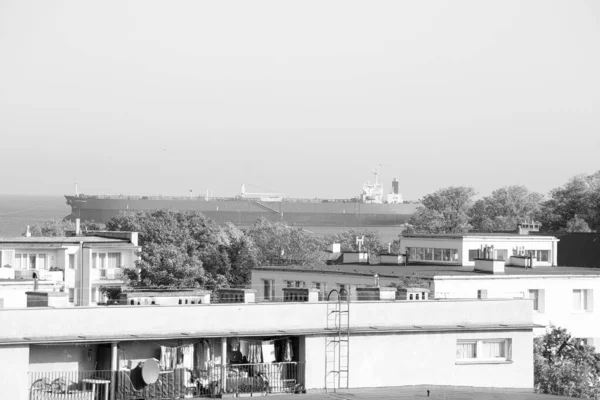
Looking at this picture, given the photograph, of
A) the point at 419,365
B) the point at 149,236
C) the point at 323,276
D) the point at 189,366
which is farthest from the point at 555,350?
the point at 149,236

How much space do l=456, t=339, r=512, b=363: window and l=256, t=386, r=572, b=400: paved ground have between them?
666mm

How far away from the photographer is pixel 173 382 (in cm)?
2047

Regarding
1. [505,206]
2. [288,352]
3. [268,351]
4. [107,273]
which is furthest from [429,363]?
[505,206]

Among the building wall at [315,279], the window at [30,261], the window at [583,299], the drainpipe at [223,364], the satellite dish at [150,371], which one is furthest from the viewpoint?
the window at [30,261]

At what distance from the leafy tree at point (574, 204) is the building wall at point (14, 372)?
8274 centimetres

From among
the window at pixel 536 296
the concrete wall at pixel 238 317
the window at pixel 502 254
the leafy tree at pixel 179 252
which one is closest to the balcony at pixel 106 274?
the leafy tree at pixel 179 252

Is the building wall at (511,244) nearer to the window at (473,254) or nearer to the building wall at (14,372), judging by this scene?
the window at (473,254)

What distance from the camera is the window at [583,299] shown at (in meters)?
44.0

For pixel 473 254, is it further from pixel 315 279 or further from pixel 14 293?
pixel 14 293

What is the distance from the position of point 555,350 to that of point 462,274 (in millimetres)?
6935

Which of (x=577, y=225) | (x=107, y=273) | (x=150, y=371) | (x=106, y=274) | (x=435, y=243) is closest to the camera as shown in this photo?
(x=150, y=371)

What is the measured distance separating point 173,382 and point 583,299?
2696cm

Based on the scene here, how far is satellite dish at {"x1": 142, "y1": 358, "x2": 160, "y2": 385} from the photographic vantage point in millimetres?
19641

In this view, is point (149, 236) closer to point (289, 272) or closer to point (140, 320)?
point (289, 272)
